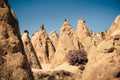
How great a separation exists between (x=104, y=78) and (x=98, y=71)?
25cm

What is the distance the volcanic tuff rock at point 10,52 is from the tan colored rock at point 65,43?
14.9m

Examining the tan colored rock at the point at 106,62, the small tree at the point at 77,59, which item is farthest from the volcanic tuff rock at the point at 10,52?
the small tree at the point at 77,59

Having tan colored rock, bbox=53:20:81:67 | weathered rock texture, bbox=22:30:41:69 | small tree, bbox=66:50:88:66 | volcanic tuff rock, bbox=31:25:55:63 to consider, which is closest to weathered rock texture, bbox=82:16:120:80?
small tree, bbox=66:50:88:66

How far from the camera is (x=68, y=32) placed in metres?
24.9

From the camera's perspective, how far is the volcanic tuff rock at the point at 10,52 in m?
6.56

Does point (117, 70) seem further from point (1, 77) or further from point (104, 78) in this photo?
point (1, 77)

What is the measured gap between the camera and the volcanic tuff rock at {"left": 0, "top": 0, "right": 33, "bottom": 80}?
6.56 m

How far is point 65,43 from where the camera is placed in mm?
23531

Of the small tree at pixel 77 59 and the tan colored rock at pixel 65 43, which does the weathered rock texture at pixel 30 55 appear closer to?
the tan colored rock at pixel 65 43

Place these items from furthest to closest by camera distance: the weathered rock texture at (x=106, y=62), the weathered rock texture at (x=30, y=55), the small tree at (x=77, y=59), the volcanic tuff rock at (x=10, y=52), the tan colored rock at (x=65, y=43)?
the tan colored rock at (x=65, y=43)
the weathered rock texture at (x=30, y=55)
the small tree at (x=77, y=59)
the weathered rock texture at (x=106, y=62)
the volcanic tuff rock at (x=10, y=52)

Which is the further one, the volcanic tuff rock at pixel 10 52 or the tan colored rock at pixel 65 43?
the tan colored rock at pixel 65 43

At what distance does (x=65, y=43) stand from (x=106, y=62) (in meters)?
16.6

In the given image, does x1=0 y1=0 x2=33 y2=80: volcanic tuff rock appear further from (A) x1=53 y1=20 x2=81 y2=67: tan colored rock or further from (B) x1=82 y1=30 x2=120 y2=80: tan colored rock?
(A) x1=53 y1=20 x2=81 y2=67: tan colored rock

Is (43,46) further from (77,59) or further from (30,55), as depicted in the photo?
(77,59)
